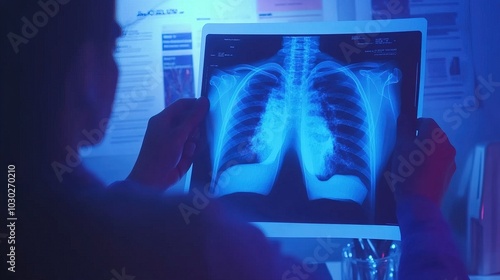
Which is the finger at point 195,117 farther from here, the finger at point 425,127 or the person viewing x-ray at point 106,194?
the finger at point 425,127

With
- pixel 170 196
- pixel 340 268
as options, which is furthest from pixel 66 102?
pixel 340 268

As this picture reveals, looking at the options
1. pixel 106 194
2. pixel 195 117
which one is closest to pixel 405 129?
pixel 195 117

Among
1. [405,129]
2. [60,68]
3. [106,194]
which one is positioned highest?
[60,68]

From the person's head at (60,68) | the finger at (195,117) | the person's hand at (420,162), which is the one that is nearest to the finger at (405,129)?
the person's hand at (420,162)

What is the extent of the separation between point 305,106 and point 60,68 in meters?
0.54

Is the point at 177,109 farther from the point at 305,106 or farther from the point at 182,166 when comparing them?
the point at 305,106

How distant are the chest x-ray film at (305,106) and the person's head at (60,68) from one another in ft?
0.88

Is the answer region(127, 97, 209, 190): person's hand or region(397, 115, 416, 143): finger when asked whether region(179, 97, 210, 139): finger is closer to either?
region(127, 97, 209, 190): person's hand

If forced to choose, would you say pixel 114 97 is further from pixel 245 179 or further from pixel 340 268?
pixel 340 268

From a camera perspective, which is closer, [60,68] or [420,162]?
[420,162]

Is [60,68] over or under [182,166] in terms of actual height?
over

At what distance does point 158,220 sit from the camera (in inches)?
33.8

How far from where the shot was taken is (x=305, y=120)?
3.07 ft

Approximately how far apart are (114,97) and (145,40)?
0.14 metres
